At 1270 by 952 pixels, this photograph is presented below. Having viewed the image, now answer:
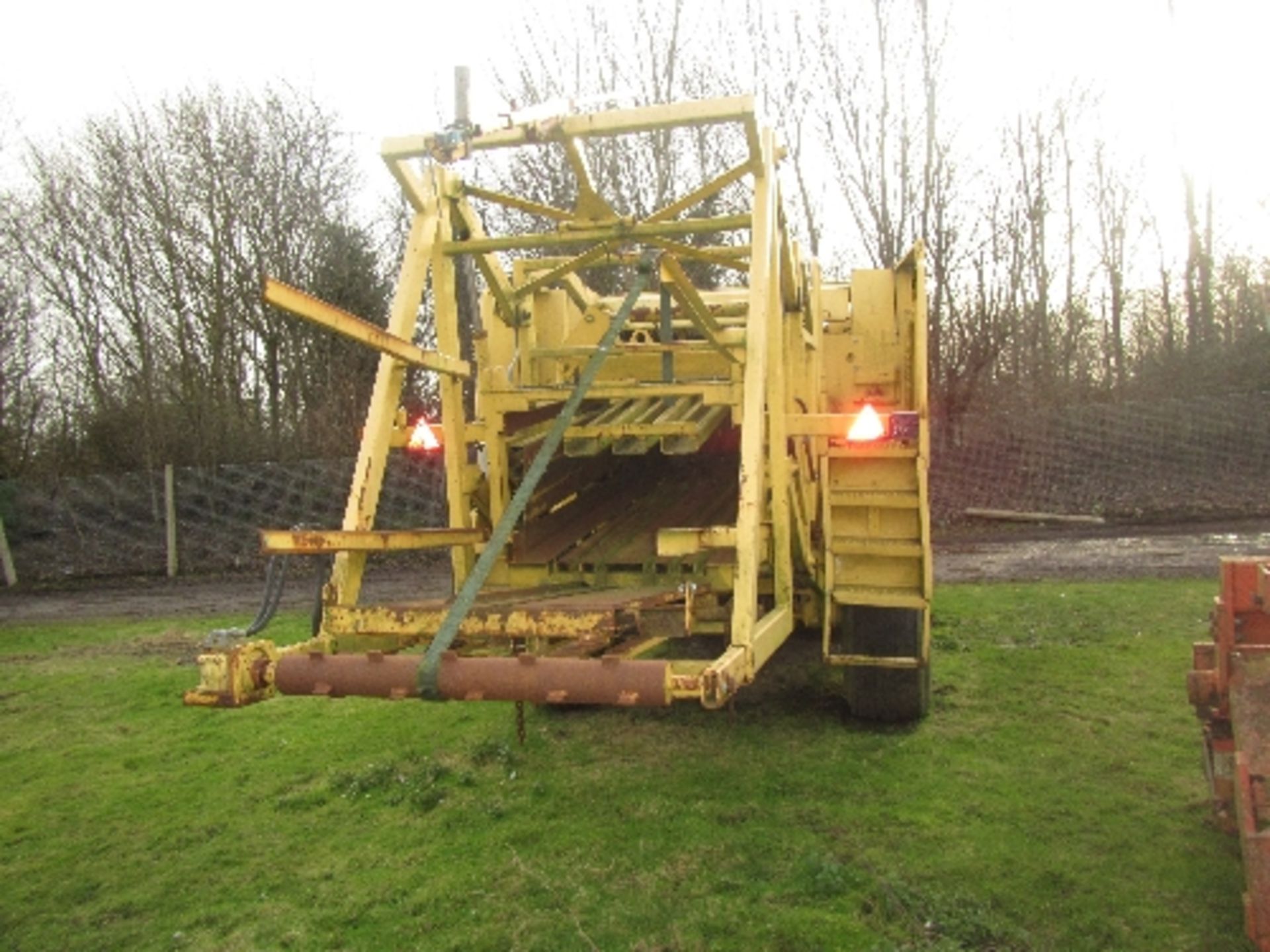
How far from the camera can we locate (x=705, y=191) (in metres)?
4.45

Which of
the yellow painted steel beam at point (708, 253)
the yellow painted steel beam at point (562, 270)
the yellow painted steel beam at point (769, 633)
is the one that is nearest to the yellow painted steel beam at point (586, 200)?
the yellow painted steel beam at point (562, 270)

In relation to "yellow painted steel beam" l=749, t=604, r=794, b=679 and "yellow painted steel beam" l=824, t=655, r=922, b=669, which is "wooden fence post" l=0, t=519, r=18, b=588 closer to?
"yellow painted steel beam" l=824, t=655, r=922, b=669

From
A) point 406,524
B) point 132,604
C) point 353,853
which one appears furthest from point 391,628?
point 406,524

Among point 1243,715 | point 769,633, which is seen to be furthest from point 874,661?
point 1243,715

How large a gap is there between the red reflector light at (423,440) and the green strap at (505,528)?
1313 mm

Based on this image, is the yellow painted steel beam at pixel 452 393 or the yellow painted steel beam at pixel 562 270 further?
the yellow painted steel beam at pixel 562 270

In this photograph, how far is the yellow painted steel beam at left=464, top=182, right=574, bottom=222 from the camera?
470 centimetres

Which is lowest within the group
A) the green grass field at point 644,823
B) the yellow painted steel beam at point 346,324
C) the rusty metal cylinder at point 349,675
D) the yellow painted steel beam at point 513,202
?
the green grass field at point 644,823

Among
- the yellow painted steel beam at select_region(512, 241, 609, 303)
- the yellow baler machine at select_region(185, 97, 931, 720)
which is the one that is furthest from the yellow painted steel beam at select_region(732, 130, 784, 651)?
the yellow painted steel beam at select_region(512, 241, 609, 303)

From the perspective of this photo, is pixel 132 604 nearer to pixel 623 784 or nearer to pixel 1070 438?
pixel 623 784

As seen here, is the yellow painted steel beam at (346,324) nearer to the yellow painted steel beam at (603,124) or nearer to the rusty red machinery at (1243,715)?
the yellow painted steel beam at (603,124)

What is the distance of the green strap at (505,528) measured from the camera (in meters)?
3.16

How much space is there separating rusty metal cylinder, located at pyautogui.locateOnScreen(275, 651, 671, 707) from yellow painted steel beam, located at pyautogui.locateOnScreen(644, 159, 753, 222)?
2062 millimetres

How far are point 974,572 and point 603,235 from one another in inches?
301
